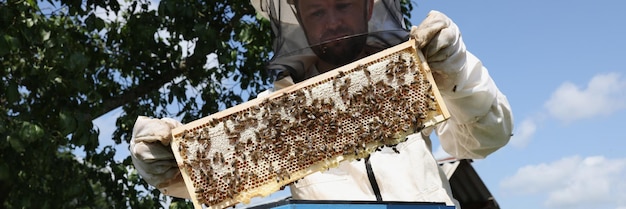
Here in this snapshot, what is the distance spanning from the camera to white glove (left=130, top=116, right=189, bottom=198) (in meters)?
2.17

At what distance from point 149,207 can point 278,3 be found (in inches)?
179

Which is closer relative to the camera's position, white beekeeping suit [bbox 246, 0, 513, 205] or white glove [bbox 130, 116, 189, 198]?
white glove [bbox 130, 116, 189, 198]

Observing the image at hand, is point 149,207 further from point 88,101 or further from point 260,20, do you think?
point 260,20

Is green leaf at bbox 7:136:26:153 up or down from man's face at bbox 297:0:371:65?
up

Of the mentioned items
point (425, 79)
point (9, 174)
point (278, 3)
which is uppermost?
point (9, 174)

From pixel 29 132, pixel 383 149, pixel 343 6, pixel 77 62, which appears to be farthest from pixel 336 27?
pixel 29 132

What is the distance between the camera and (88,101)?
21.2 feet

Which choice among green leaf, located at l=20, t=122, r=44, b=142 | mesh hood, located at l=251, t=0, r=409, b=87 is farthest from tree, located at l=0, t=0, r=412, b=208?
mesh hood, located at l=251, t=0, r=409, b=87

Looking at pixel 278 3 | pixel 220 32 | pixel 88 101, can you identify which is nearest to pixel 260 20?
pixel 220 32

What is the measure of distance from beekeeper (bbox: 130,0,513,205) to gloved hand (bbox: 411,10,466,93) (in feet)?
0.09

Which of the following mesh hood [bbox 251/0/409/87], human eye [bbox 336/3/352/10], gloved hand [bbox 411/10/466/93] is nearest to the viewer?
gloved hand [bbox 411/10/466/93]

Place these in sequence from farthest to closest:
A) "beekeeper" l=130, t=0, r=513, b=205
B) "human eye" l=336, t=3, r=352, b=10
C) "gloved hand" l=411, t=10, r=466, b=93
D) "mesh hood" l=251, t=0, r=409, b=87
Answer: "human eye" l=336, t=3, r=352, b=10 → "mesh hood" l=251, t=0, r=409, b=87 → "beekeeper" l=130, t=0, r=513, b=205 → "gloved hand" l=411, t=10, r=466, b=93

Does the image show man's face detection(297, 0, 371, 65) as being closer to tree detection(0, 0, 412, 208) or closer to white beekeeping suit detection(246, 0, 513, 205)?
white beekeeping suit detection(246, 0, 513, 205)

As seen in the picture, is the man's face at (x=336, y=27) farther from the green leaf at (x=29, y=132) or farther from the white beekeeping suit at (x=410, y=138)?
the green leaf at (x=29, y=132)
